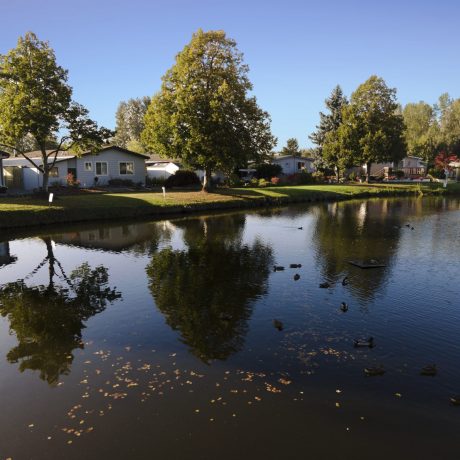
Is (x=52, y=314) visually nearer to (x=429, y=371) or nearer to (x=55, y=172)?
(x=429, y=371)

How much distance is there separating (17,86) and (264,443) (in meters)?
39.2

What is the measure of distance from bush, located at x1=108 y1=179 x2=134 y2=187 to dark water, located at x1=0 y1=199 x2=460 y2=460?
1338 inches

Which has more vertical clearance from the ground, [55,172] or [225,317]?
[55,172]

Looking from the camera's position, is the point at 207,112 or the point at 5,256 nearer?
the point at 5,256

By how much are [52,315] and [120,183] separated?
148ft

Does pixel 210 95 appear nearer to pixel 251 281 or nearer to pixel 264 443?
pixel 251 281

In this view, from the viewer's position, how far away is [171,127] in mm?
47500

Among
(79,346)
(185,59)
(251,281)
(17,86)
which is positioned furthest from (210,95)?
(79,346)

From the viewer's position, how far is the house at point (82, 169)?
53.3m

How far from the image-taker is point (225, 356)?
11.4m

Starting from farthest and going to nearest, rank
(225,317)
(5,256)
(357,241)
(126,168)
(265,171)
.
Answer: (265,171), (126,168), (357,241), (5,256), (225,317)

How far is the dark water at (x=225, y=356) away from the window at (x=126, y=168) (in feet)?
119

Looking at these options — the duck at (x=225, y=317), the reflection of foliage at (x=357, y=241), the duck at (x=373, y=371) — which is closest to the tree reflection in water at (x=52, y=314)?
the duck at (x=225, y=317)

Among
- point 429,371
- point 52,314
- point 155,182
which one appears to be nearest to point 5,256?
point 52,314
